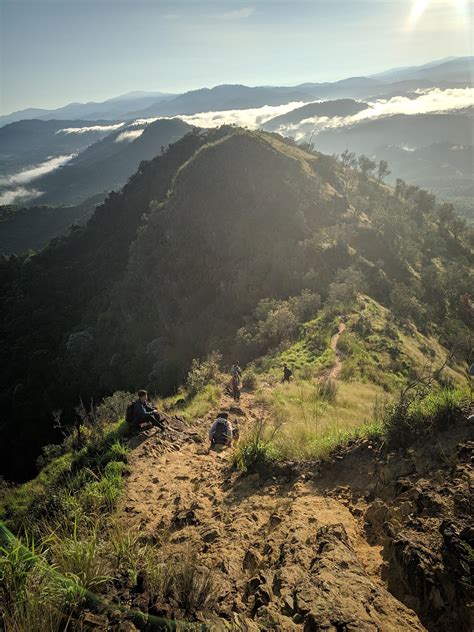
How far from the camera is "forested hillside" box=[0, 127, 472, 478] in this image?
31.8 metres

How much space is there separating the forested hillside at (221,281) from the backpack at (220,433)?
45.3ft

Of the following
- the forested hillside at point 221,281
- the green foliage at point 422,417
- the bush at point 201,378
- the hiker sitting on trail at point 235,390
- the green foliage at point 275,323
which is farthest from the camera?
the forested hillside at point 221,281

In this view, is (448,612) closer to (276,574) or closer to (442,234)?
(276,574)

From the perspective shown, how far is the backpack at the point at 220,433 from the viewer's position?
9047 mm

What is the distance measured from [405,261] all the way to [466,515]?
40.4 metres

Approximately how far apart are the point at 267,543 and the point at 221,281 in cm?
3376

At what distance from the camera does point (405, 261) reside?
40406mm

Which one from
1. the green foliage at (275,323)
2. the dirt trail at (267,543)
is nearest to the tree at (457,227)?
the green foliage at (275,323)

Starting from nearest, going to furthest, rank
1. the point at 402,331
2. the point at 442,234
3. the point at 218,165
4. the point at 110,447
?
the point at 110,447 < the point at 402,331 < the point at 218,165 < the point at 442,234

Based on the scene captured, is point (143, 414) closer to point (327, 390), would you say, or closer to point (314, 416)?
point (314, 416)

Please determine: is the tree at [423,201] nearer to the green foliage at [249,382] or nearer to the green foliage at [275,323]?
the green foliage at [275,323]

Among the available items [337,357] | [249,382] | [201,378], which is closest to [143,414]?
[201,378]

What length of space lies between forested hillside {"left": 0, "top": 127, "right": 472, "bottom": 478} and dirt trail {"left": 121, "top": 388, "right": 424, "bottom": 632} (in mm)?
16610

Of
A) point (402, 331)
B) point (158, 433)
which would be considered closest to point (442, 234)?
point (402, 331)
